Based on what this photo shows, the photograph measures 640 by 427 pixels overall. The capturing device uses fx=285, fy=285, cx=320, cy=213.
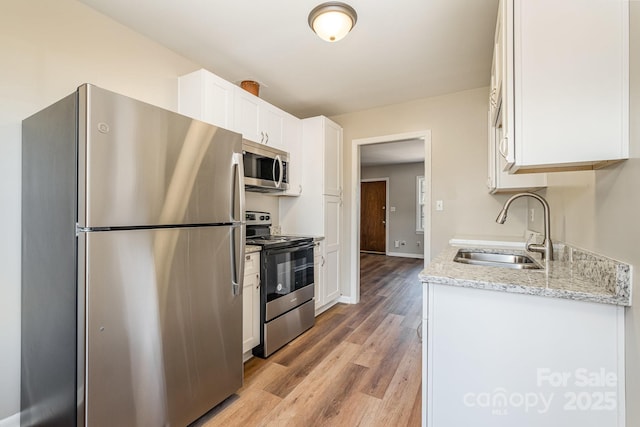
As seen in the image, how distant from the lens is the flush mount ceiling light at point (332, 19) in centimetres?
171

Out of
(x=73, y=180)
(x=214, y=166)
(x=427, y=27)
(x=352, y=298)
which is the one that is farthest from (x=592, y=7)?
(x=352, y=298)

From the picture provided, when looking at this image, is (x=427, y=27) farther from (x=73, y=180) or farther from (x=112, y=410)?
(x=112, y=410)

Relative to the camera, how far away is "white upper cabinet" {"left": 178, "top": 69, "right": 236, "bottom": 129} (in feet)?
6.97

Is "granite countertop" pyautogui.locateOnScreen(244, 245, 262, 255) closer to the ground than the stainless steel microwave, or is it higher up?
closer to the ground

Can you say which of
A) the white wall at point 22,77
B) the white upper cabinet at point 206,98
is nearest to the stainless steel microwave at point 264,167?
the white upper cabinet at point 206,98

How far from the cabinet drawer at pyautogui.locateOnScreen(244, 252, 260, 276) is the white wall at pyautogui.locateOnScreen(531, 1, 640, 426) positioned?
1.94 m

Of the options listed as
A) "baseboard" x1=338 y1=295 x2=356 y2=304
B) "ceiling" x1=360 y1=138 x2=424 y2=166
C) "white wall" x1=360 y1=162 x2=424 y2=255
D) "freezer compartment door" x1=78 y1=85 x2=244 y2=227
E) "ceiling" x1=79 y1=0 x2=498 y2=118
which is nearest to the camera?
"freezer compartment door" x1=78 y1=85 x2=244 y2=227

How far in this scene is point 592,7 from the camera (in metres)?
0.98

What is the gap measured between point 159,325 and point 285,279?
1.25m

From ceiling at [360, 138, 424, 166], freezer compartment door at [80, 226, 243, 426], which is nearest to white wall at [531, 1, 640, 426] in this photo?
freezer compartment door at [80, 226, 243, 426]

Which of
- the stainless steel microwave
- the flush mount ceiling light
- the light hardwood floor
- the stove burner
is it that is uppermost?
the flush mount ceiling light

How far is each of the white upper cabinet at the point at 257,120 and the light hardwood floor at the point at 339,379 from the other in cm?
188

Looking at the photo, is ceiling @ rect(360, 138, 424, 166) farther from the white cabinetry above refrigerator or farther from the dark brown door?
the white cabinetry above refrigerator

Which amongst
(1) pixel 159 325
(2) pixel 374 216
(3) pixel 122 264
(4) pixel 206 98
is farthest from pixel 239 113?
(2) pixel 374 216
